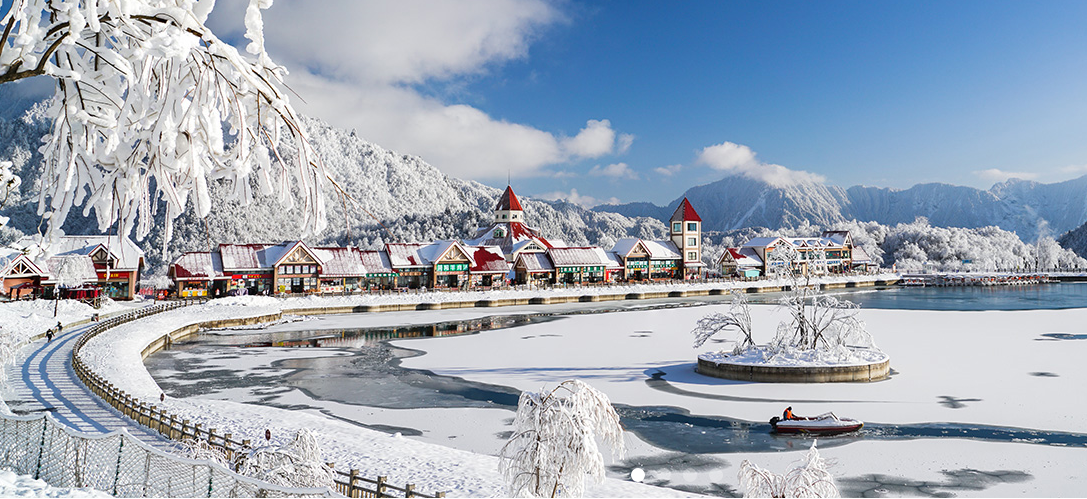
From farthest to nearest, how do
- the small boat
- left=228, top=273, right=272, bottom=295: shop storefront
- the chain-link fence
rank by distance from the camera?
left=228, top=273, right=272, bottom=295: shop storefront
the small boat
the chain-link fence

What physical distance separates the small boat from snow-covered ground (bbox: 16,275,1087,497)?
0.44 m

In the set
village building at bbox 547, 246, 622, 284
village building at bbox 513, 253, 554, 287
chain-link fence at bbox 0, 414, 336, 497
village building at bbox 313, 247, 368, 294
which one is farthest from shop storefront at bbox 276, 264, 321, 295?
chain-link fence at bbox 0, 414, 336, 497

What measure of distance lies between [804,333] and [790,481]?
19.2 meters

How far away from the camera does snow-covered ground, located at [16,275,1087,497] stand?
13.3m

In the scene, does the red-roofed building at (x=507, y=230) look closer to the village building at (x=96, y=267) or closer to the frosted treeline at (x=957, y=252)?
the village building at (x=96, y=267)

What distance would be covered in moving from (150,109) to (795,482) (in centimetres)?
840

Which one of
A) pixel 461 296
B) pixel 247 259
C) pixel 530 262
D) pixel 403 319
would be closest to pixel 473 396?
pixel 403 319

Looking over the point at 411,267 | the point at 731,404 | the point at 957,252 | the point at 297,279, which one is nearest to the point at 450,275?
the point at 411,267

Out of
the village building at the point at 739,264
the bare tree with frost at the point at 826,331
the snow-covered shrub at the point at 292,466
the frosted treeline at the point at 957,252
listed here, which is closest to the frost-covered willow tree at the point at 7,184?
the snow-covered shrub at the point at 292,466

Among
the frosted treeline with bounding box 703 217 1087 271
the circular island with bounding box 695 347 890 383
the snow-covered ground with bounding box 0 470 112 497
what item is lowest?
the circular island with bounding box 695 347 890 383

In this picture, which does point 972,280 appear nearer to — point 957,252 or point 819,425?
point 957,252

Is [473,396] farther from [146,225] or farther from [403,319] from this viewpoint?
[403,319]

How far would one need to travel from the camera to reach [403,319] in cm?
4834

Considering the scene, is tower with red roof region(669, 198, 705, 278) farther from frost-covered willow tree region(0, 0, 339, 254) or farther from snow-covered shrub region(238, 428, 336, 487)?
frost-covered willow tree region(0, 0, 339, 254)
